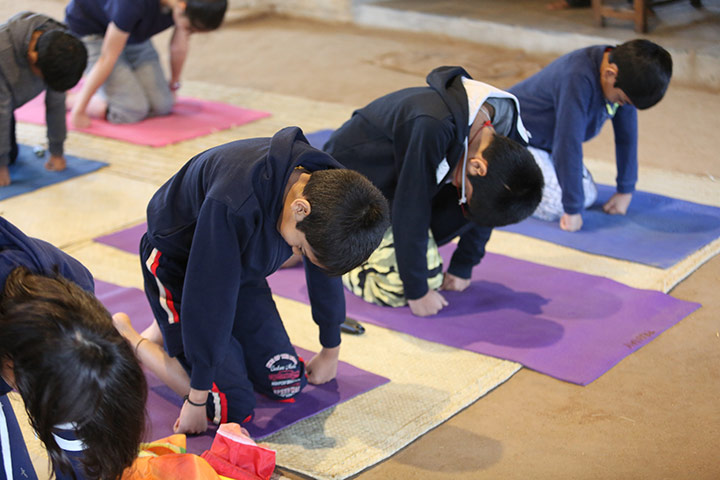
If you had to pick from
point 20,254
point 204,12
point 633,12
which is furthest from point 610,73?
point 633,12

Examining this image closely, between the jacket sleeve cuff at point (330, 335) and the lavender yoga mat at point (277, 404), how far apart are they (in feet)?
0.39

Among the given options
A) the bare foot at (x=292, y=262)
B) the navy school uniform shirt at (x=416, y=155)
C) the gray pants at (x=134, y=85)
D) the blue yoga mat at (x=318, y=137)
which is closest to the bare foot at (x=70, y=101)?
the gray pants at (x=134, y=85)

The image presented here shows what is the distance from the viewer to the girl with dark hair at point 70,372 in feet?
3.48

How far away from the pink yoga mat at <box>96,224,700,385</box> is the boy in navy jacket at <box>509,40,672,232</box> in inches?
→ 14.5

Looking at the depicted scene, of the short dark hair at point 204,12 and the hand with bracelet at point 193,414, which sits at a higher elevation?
the short dark hair at point 204,12

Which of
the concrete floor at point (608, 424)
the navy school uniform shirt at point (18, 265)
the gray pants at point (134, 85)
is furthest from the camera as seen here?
the gray pants at point (134, 85)

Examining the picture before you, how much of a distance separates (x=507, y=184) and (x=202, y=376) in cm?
84

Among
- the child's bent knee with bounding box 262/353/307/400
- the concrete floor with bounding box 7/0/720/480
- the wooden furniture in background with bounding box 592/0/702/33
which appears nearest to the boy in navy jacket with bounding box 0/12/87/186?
the child's bent knee with bounding box 262/353/307/400

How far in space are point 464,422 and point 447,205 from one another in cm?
70

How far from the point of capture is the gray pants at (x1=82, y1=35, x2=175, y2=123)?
385cm

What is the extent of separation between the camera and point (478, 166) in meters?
1.98

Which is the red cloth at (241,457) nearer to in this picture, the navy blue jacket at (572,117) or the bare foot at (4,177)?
the navy blue jacket at (572,117)

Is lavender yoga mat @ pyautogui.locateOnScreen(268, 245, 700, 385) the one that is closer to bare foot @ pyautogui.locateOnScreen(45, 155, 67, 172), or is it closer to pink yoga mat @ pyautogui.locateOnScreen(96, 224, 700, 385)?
pink yoga mat @ pyautogui.locateOnScreen(96, 224, 700, 385)

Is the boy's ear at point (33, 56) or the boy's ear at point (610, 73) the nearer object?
the boy's ear at point (610, 73)
